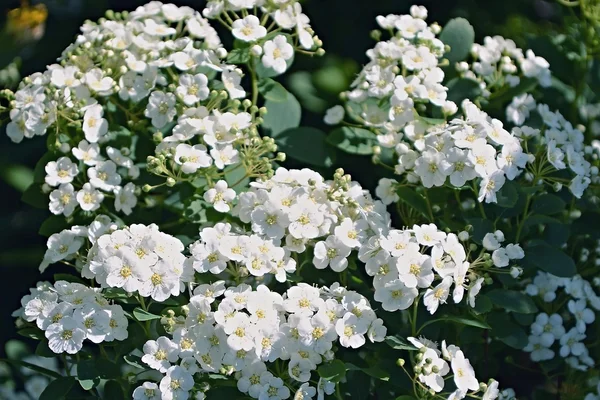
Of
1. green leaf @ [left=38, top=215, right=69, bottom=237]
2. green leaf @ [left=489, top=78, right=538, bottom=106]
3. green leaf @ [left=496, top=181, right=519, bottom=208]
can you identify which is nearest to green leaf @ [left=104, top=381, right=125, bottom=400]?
green leaf @ [left=38, top=215, right=69, bottom=237]

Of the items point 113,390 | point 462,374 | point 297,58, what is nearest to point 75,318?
point 113,390

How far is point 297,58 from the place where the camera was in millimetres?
2701

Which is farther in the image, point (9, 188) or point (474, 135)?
point (9, 188)

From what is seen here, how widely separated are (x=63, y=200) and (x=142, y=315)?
1.33ft

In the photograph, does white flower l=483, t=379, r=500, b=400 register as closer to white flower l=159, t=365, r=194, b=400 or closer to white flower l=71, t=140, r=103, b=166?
white flower l=159, t=365, r=194, b=400

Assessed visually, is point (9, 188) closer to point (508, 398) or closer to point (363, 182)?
point (363, 182)

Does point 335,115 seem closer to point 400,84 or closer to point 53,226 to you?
point 400,84

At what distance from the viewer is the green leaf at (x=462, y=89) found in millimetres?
2072

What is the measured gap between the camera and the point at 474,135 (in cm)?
171

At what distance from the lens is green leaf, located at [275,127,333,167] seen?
2.02 metres

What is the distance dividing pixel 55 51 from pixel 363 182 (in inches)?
46.9

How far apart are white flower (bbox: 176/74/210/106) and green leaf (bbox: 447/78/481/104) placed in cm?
59

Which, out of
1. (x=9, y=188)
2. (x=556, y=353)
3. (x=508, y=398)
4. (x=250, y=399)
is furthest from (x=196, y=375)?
(x=9, y=188)

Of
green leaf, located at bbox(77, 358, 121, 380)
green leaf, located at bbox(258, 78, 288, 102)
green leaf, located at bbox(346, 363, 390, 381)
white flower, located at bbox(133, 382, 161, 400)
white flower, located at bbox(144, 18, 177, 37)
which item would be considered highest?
white flower, located at bbox(144, 18, 177, 37)
